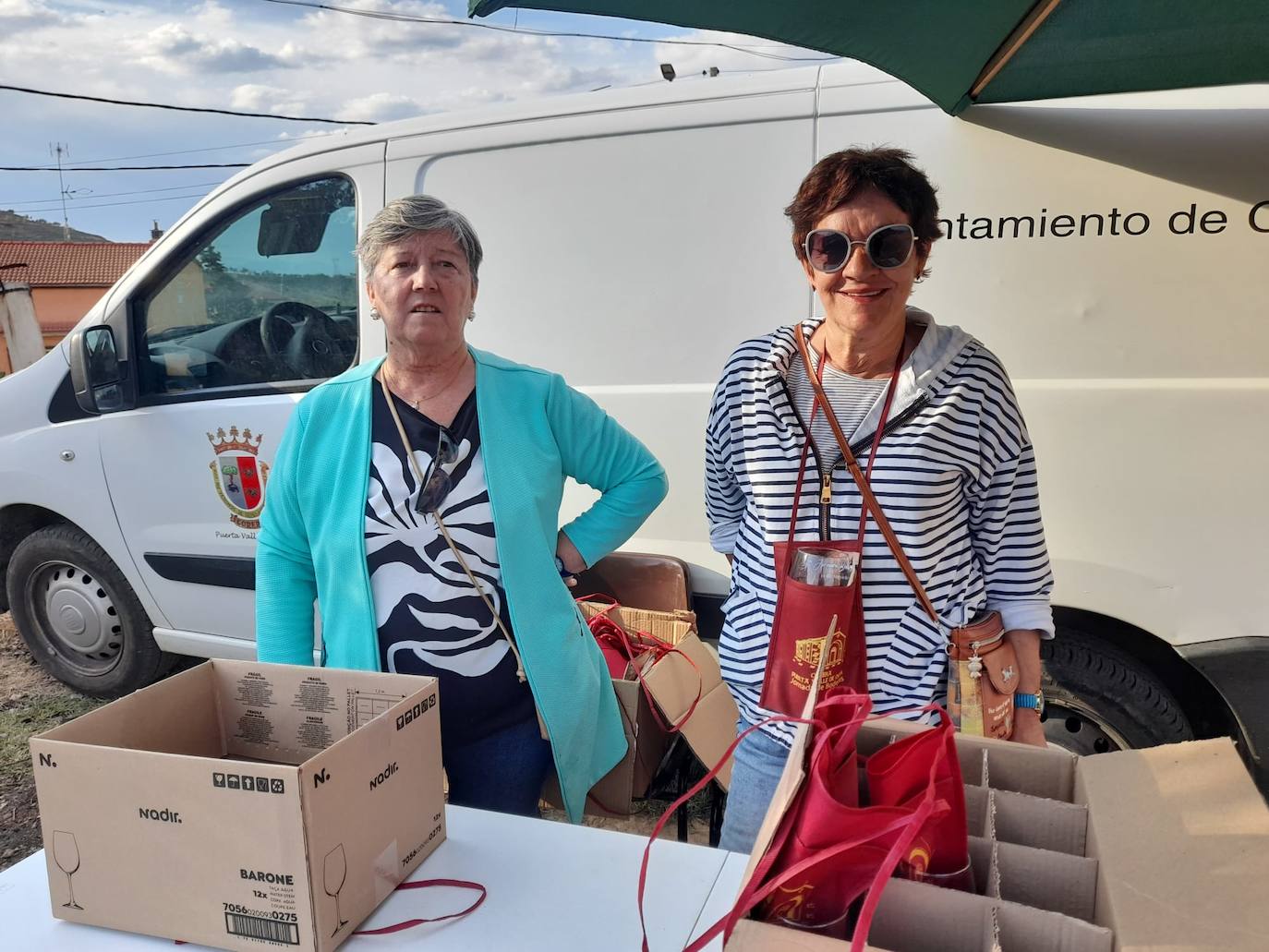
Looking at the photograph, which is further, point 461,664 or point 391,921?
point 461,664

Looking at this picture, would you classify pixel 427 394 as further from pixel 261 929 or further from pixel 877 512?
pixel 261 929

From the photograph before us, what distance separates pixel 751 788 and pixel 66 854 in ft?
3.41

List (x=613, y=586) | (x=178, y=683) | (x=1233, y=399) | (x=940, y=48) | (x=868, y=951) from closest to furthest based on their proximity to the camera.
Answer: (x=868, y=951) < (x=178, y=683) < (x=940, y=48) < (x=1233, y=399) < (x=613, y=586)

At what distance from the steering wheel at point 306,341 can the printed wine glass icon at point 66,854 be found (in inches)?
83.6

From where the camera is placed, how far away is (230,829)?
3.46 feet

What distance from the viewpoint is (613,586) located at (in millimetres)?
2881

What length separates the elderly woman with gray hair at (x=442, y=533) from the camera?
1659 millimetres

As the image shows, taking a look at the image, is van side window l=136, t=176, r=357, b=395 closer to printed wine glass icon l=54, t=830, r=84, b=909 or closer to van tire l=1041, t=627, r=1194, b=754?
printed wine glass icon l=54, t=830, r=84, b=909


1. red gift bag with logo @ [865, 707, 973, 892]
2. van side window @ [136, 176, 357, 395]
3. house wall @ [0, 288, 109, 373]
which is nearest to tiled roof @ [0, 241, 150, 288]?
house wall @ [0, 288, 109, 373]

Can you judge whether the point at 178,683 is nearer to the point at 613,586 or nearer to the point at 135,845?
the point at 135,845

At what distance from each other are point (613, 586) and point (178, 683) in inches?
64.8

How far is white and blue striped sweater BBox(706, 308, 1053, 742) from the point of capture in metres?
1.51

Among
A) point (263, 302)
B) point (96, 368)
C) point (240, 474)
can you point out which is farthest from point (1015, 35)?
point (96, 368)

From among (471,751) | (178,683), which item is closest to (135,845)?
(178,683)
